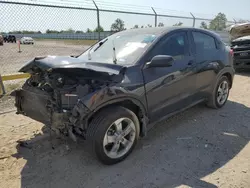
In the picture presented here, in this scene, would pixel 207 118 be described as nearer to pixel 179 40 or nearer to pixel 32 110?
pixel 179 40

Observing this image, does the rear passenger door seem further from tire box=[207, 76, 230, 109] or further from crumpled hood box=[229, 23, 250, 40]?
crumpled hood box=[229, 23, 250, 40]

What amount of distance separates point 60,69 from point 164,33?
1.82 m

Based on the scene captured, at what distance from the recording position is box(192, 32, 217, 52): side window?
4.52 metres

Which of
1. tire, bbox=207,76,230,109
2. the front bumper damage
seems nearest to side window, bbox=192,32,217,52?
tire, bbox=207,76,230,109

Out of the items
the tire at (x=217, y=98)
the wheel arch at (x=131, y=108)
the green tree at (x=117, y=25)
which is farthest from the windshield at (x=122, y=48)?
the green tree at (x=117, y=25)

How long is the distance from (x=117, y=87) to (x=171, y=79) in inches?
43.4

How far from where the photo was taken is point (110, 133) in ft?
10.6

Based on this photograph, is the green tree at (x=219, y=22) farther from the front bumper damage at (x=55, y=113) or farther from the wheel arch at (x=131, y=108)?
the front bumper damage at (x=55, y=113)

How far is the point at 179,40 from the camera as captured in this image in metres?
4.16

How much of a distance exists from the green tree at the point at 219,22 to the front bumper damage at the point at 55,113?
1670 cm

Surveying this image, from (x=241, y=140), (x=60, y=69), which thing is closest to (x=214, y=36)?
(x=241, y=140)

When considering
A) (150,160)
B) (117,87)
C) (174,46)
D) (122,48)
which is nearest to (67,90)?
(117,87)

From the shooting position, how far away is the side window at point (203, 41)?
14.8ft

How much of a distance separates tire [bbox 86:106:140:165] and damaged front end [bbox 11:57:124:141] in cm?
17
